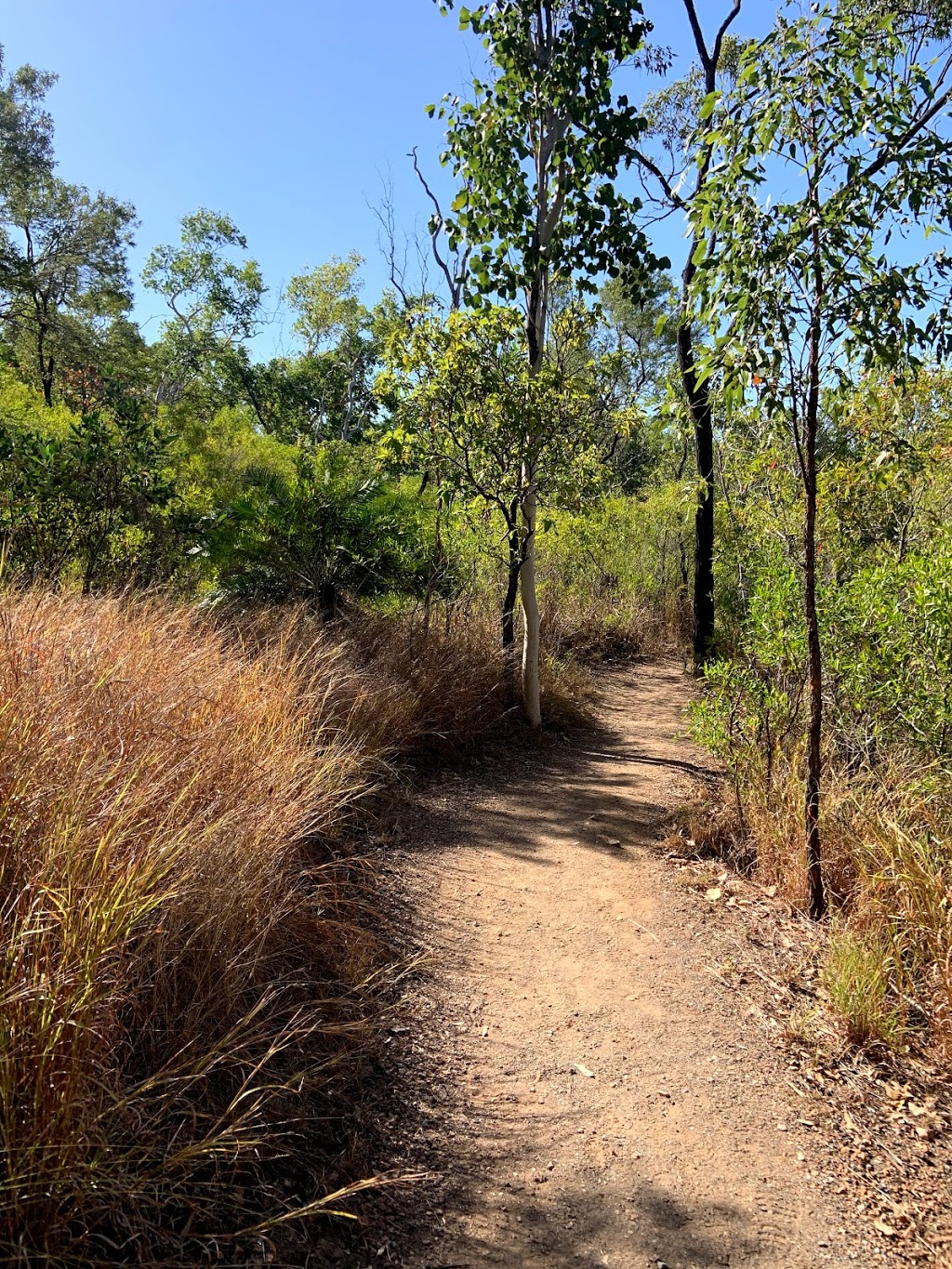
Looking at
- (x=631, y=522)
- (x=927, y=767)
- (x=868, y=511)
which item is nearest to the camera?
(x=927, y=767)

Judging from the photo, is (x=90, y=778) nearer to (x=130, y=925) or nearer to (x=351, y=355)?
(x=130, y=925)

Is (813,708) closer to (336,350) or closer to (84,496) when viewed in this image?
(84,496)

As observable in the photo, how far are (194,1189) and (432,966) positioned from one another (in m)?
1.63

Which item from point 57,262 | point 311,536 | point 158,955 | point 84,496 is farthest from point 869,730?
point 57,262

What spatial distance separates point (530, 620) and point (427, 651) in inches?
43.1

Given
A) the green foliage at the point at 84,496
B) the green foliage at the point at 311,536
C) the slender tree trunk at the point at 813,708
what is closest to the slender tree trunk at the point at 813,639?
the slender tree trunk at the point at 813,708

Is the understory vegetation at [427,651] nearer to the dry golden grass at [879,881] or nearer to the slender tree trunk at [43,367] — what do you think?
the dry golden grass at [879,881]

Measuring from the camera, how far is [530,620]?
7.30 m

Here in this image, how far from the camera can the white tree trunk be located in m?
7.20

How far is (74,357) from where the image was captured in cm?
2186

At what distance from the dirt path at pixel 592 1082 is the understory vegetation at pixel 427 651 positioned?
14.8 inches

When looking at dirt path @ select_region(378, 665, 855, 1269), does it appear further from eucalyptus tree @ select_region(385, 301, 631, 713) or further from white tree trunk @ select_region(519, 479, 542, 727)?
eucalyptus tree @ select_region(385, 301, 631, 713)

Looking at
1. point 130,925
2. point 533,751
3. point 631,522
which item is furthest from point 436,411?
point 631,522

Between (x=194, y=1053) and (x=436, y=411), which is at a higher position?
(x=436, y=411)
